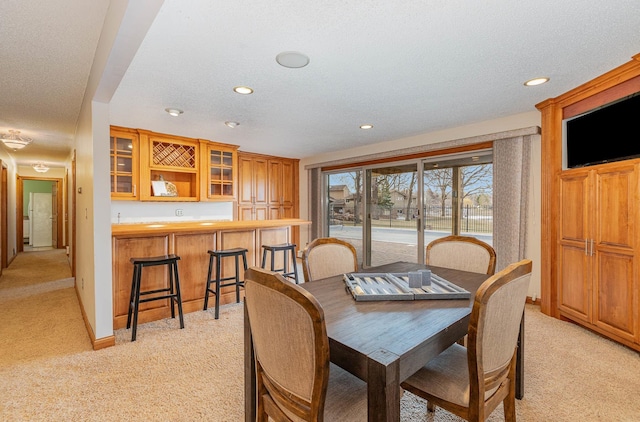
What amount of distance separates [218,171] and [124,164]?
1.41 meters

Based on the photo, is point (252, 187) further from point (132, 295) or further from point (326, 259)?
point (326, 259)

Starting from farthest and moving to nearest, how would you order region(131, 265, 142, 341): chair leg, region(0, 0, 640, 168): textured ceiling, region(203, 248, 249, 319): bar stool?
1. region(203, 248, 249, 319): bar stool
2. region(131, 265, 142, 341): chair leg
3. region(0, 0, 640, 168): textured ceiling

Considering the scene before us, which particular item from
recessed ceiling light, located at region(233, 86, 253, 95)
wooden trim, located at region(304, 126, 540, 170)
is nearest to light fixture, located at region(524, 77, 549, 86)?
wooden trim, located at region(304, 126, 540, 170)

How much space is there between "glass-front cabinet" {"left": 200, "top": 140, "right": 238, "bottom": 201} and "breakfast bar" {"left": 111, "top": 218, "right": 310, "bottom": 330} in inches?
65.0

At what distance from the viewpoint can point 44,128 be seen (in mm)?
4219

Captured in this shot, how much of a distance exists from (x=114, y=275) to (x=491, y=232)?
452cm

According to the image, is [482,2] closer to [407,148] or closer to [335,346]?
[335,346]

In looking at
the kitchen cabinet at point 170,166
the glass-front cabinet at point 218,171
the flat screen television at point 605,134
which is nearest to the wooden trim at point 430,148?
the flat screen television at point 605,134

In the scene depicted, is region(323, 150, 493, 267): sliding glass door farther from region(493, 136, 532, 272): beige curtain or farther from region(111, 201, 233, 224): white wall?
region(111, 201, 233, 224): white wall

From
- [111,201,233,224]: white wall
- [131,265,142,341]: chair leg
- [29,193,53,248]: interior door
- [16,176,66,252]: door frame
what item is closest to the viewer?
[131,265,142,341]: chair leg

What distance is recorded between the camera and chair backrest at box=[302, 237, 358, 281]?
2.20 meters

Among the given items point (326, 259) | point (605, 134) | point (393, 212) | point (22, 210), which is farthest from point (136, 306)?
point (22, 210)

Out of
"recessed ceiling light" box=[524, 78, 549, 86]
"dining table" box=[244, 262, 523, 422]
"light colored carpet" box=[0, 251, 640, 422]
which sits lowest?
"light colored carpet" box=[0, 251, 640, 422]

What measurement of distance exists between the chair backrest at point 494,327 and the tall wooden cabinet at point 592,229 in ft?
6.63
